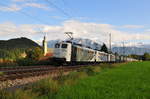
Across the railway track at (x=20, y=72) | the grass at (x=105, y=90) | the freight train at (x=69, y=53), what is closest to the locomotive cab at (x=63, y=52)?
the freight train at (x=69, y=53)

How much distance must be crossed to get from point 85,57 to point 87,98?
1208 inches

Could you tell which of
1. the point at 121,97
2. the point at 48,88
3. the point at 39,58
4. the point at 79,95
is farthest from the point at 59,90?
the point at 39,58

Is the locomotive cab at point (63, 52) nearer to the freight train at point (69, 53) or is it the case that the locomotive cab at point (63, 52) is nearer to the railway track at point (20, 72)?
the freight train at point (69, 53)

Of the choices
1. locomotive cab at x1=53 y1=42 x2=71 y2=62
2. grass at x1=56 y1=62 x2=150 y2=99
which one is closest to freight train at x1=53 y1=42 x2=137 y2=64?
locomotive cab at x1=53 y1=42 x2=71 y2=62

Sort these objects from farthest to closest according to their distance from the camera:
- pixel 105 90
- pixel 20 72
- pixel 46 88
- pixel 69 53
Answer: pixel 69 53
pixel 20 72
pixel 105 90
pixel 46 88

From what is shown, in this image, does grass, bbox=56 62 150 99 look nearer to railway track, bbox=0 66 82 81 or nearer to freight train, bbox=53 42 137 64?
railway track, bbox=0 66 82 81

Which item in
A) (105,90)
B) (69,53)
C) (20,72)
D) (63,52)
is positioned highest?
(63,52)

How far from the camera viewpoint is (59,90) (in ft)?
34.0

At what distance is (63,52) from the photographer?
112ft

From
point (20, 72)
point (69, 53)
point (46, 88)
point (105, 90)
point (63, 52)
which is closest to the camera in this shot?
point (46, 88)

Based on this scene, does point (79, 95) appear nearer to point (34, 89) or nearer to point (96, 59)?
point (34, 89)

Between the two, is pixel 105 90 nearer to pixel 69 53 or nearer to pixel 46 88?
pixel 46 88

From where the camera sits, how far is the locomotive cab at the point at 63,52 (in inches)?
1332

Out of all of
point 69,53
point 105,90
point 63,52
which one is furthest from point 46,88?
point 69,53
